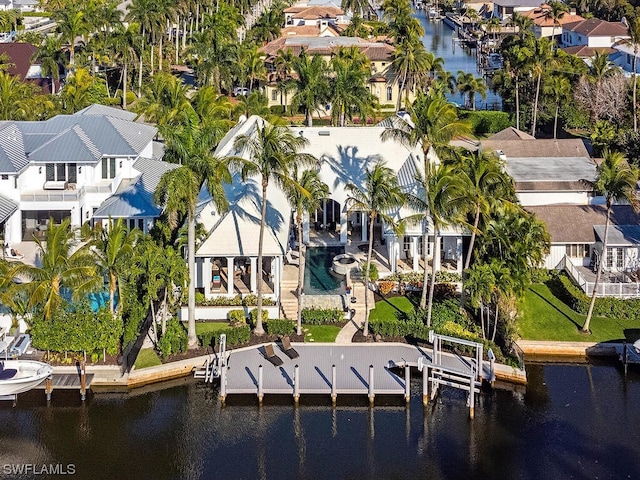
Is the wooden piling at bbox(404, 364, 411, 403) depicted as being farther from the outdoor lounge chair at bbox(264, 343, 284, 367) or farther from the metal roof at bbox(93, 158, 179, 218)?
the metal roof at bbox(93, 158, 179, 218)

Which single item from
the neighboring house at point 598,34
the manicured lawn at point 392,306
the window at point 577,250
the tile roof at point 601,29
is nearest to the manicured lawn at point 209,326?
the manicured lawn at point 392,306

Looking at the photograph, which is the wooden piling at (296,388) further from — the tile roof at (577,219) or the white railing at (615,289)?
the tile roof at (577,219)

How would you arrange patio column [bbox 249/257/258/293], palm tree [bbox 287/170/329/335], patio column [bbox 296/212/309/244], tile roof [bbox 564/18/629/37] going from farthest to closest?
tile roof [bbox 564/18/629/37], patio column [bbox 296/212/309/244], patio column [bbox 249/257/258/293], palm tree [bbox 287/170/329/335]

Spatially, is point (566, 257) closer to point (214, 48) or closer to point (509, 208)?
point (509, 208)

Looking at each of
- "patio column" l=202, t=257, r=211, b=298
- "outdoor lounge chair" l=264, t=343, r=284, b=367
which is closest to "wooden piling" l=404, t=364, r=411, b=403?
"outdoor lounge chair" l=264, t=343, r=284, b=367

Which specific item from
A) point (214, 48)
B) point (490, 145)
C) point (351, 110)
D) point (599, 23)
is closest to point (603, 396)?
point (490, 145)
